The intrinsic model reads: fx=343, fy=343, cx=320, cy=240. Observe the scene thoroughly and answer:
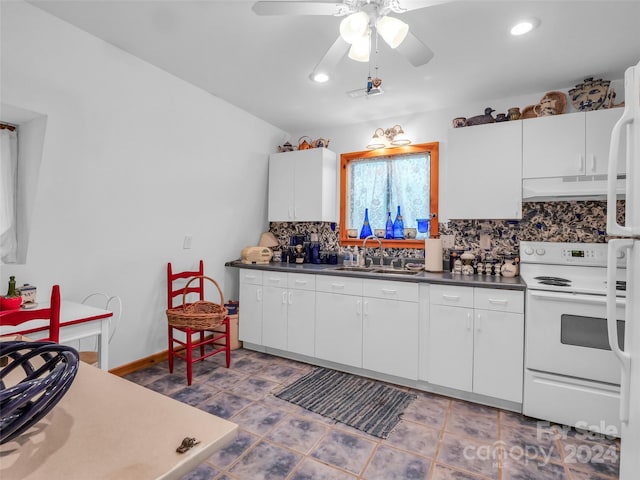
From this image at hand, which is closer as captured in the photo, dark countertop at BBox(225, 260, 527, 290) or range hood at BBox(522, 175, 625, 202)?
dark countertop at BBox(225, 260, 527, 290)

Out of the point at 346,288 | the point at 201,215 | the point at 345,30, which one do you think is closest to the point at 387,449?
the point at 346,288

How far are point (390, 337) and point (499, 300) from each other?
2.84 ft

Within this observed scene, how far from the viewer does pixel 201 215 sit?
10.9 ft

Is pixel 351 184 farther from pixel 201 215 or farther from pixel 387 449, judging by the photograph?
pixel 387 449

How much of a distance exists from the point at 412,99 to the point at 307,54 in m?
1.18

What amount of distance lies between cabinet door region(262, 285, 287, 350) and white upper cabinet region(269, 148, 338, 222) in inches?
35.9

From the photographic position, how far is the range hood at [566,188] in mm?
2527

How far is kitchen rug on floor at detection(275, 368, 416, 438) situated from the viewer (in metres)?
2.27

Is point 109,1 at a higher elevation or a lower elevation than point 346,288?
higher

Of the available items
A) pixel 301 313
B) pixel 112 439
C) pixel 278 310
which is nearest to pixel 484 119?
pixel 301 313

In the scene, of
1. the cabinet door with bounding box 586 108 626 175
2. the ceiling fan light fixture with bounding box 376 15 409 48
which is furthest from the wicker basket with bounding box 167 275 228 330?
the cabinet door with bounding box 586 108 626 175

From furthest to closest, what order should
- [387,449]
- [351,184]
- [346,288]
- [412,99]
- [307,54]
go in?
[351,184]
[412,99]
[346,288]
[307,54]
[387,449]

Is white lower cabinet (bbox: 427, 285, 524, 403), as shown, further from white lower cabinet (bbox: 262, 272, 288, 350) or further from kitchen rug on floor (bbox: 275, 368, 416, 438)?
white lower cabinet (bbox: 262, 272, 288, 350)

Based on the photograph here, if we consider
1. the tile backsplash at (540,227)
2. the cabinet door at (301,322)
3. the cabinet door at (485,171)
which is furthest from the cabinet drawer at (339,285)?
the cabinet door at (485,171)
